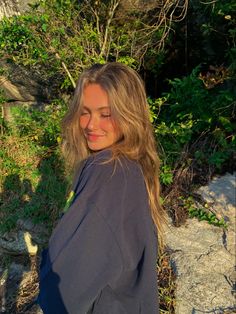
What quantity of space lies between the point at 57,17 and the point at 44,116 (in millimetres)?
1068

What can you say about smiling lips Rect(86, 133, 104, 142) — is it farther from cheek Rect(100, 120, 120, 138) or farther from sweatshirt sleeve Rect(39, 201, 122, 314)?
sweatshirt sleeve Rect(39, 201, 122, 314)

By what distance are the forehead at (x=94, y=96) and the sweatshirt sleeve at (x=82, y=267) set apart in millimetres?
438

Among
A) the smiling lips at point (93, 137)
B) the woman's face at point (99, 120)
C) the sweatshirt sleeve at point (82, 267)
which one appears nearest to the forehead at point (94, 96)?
the woman's face at point (99, 120)

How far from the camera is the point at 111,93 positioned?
159 centimetres

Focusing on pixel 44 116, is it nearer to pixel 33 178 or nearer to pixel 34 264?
pixel 33 178

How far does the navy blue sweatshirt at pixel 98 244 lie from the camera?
136 centimetres

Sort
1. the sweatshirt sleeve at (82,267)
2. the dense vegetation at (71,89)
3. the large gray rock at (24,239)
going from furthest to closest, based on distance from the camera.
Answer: the dense vegetation at (71,89) < the large gray rock at (24,239) < the sweatshirt sleeve at (82,267)

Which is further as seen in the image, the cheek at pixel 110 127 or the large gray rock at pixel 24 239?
the large gray rock at pixel 24 239

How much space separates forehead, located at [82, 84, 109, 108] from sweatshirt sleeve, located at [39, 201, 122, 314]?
1.44 feet

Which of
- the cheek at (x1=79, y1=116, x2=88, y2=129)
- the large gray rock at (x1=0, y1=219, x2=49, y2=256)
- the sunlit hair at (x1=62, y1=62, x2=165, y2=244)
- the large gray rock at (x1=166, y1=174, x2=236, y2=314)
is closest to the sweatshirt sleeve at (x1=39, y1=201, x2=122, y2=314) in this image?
the sunlit hair at (x1=62, y1=62, x2=165, y2=244)

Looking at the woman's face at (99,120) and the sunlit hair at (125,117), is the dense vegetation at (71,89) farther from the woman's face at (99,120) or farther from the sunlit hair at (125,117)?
the woman's face at (99,120)

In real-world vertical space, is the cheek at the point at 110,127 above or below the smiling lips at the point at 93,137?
above

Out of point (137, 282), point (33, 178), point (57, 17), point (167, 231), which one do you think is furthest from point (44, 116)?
point (137, 282)

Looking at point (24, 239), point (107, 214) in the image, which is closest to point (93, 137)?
point (107, 214)
